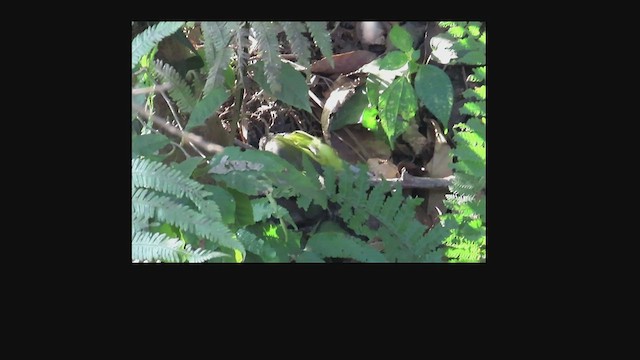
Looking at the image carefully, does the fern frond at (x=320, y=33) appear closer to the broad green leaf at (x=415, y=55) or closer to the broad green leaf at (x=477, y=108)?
the broad green leaf at (x=477, y=108)

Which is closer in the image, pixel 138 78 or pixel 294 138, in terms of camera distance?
pixel 138 78

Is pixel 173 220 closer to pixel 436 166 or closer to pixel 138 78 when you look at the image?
pixel 138 78

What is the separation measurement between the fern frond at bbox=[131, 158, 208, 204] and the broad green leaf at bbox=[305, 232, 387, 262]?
0.96ft

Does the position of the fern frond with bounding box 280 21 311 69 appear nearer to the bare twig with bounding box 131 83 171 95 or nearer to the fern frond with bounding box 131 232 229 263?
the bare twig with bounding box 131 83 171 95

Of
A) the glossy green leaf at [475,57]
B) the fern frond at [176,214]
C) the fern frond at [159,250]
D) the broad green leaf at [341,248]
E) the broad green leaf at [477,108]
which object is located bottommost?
the broad green leaf at [341,248]

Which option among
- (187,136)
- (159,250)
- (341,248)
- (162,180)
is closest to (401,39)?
(187,136)

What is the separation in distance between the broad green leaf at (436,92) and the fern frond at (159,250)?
3.06 feet

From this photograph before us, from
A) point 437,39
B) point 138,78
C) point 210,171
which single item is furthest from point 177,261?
point 437,39

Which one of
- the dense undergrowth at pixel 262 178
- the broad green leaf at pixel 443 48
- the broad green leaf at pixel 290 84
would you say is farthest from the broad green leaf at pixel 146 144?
the broad green leaf at pixel 443 48

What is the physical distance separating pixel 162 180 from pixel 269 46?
40cm

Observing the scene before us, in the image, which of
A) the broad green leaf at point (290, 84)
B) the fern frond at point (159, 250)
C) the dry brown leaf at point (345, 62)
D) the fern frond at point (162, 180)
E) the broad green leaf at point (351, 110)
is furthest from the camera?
the dry brown leaf at point (345, 62)

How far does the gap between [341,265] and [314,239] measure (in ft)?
0.67

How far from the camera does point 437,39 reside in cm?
215

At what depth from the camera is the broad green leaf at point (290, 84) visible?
5.56ft
